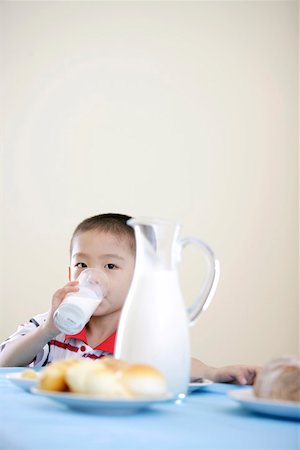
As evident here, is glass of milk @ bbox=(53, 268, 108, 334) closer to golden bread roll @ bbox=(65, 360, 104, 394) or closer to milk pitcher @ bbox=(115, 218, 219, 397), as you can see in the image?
milk pitcher @ bbox=(115, 218, 219, 397)

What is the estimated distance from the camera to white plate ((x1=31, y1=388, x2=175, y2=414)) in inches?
23.1

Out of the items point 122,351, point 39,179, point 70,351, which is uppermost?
point 39,179

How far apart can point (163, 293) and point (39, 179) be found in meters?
3.03

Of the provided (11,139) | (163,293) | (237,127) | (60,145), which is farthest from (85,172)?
(163,293)

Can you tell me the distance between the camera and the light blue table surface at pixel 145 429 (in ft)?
1.62

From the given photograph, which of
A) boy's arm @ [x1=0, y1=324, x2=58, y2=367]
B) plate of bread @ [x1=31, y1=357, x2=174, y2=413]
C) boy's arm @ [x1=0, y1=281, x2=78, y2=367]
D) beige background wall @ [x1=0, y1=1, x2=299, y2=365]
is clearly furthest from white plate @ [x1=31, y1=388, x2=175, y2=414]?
beige background wall @ [x1=0, y1=1, x2=299, y2=365]

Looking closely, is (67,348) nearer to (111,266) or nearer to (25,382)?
(111,266)

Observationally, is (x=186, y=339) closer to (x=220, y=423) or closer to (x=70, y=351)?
(x=220, y=423)

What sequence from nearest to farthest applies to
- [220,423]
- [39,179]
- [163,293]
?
[220,423]
[163,293]
[39,179]

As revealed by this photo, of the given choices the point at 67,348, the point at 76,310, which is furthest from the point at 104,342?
the point at 76,310

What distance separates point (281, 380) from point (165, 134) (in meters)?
3.22

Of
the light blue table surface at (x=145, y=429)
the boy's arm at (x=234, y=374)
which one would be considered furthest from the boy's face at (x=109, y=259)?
the light blue table surface at (x=145, y=429)

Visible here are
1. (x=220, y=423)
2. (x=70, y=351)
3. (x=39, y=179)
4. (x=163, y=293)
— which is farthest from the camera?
(x=39, y=179)

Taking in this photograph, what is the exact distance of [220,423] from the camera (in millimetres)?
594
